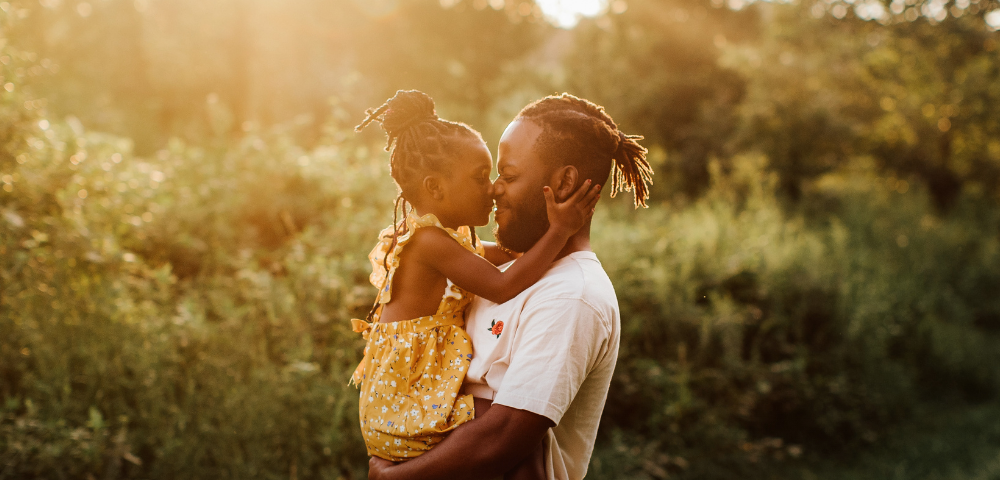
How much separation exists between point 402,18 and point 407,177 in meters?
22.0

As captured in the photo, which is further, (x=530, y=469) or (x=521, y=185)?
(x=521, y=185)

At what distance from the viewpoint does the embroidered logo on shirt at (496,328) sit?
2.04m

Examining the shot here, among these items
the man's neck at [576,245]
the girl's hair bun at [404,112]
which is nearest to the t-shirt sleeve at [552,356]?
the man's neck at [576,245]

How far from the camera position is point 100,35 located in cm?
1603

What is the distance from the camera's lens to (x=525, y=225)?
7.31 ft

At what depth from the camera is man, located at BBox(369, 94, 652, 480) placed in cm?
179

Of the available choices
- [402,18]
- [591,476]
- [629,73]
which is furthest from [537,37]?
[591,476]

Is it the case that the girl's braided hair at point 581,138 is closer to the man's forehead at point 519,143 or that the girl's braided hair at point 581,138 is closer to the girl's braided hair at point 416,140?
the man's forehead at point 519,143

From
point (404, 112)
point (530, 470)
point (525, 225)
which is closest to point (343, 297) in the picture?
point (404, 112)

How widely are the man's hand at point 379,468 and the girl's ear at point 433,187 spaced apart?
0.97 metres

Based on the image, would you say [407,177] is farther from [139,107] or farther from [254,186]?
[139,107]

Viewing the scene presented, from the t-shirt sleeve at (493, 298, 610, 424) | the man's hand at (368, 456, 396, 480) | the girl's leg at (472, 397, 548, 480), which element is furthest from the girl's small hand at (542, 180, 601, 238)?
the man's hand at (368, 456, 396, 480)

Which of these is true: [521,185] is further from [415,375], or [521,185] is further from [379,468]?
[379,468]

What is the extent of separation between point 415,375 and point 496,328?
34 cm
